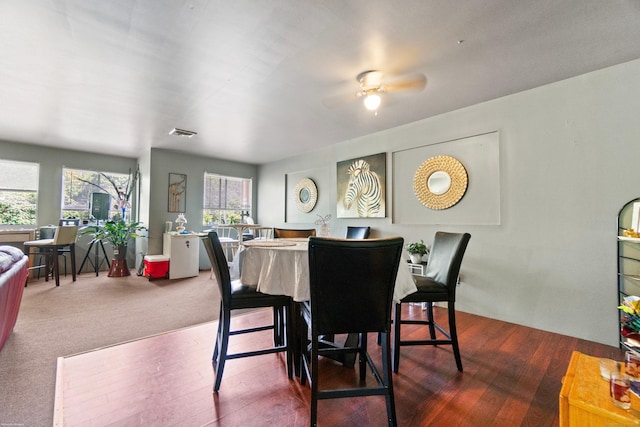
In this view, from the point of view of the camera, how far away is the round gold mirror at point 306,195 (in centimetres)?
519

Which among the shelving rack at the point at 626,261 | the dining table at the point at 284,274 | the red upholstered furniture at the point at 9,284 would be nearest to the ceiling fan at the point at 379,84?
the dining table at the point at 284,274

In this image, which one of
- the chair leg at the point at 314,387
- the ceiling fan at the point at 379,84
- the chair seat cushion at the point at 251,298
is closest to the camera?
the chair leg at the point at 314,387

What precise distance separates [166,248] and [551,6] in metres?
5.77

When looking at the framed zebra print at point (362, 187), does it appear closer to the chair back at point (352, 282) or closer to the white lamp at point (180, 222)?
the chair back at point (352, 282)

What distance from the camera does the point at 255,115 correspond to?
3514 mm

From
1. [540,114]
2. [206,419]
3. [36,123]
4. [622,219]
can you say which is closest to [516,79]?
[540,114]

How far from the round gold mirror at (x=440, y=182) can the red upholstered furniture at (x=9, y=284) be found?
4027 mm

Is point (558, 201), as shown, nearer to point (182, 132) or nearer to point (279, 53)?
point (279, 53)

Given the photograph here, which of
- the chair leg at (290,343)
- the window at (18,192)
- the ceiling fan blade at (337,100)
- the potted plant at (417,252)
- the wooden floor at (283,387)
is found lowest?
the wooden floor at (283,387)

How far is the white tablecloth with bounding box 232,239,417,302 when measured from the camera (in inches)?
66.4

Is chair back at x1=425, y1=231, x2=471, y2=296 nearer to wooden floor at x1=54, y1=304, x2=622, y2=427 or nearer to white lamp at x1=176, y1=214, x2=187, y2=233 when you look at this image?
wooden floor at x1=54, y1=304, x2=622, y2=427

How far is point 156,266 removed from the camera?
187 inches

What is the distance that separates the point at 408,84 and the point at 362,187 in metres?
1.85

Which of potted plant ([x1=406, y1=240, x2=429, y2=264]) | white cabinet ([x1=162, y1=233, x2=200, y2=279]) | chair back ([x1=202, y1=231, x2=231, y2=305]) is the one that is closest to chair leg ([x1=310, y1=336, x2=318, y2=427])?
chair back ([x1=202, y1=231, x2=231, y2=305])
